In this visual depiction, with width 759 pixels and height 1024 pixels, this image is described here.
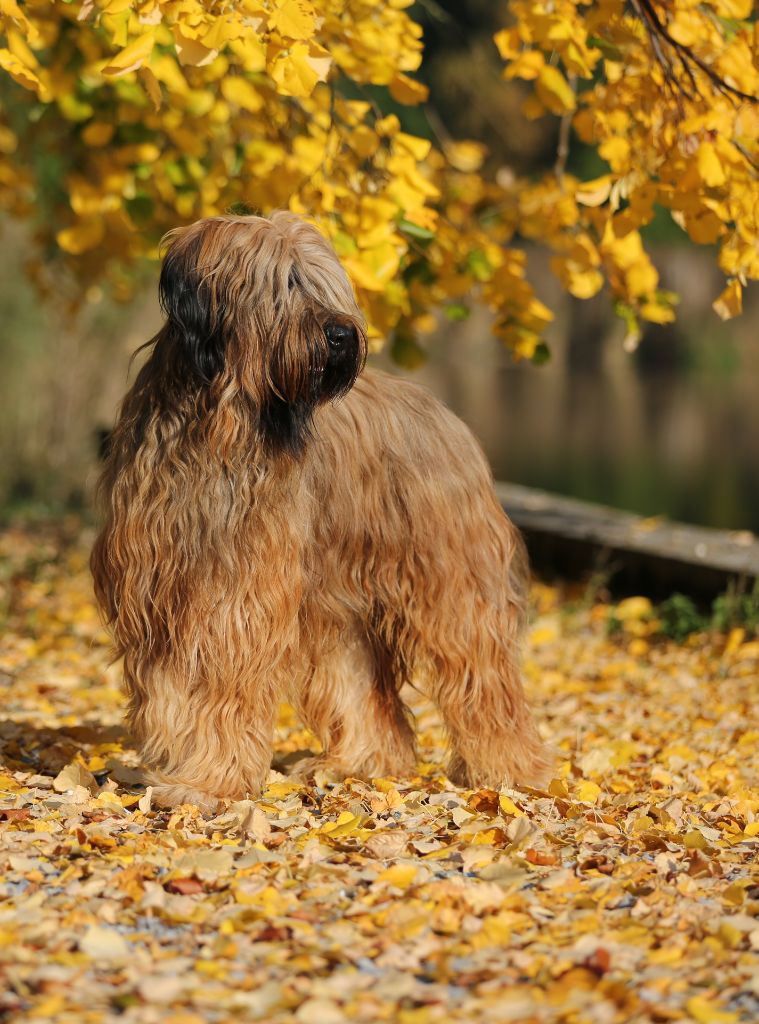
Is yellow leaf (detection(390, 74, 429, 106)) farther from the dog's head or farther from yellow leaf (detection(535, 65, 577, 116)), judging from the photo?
the dog's head

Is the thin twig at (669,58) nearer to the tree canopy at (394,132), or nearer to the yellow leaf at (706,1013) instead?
the tree canopy at (394,132)

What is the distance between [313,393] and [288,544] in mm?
535

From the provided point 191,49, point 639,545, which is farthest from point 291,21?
point 639,545

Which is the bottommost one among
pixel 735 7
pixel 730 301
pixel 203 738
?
pixel 203 738

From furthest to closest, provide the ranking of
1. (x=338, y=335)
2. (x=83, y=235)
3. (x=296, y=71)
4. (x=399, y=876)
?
(x=83, y=235), (x=296, y=71), (x=338, y=335), (x=399, y=876)

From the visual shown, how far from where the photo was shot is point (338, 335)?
3.92 meters

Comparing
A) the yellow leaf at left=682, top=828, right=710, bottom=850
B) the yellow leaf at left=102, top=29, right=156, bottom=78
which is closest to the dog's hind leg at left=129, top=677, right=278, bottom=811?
the yellow leaf at left=682, top=828, right=710, bottom=850

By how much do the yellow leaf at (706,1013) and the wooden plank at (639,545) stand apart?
5487 millimetres

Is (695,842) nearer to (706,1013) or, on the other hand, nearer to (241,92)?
(706,1013)

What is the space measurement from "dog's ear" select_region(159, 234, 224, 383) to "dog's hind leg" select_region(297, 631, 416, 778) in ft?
4.01

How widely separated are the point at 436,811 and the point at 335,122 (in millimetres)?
3381

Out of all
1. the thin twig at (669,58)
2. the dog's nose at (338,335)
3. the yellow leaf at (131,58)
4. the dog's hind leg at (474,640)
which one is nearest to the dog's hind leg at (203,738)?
the dog's hind leg at (474,640)

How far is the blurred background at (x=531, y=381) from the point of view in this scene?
44.9 ft

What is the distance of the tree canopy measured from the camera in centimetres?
489
